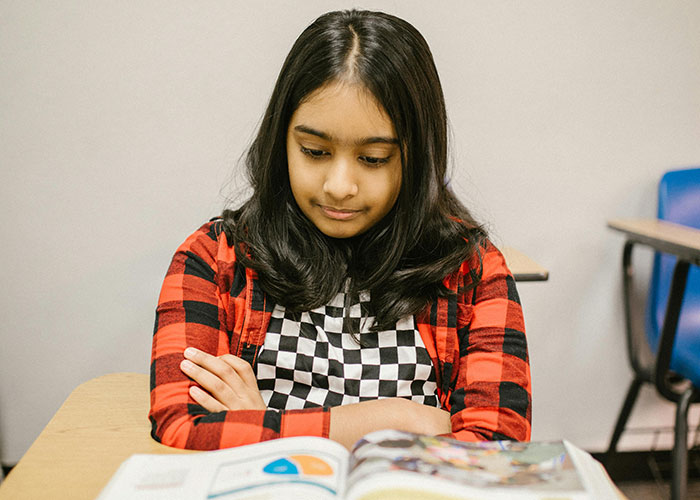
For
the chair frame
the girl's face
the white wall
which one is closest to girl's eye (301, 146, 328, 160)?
the girl's face

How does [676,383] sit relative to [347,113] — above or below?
below

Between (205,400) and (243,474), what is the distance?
266mm

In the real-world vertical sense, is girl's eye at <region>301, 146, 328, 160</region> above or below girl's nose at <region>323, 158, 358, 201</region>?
above

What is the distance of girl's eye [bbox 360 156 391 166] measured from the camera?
30.6 inches

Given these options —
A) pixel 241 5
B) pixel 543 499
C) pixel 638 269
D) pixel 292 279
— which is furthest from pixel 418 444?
pixel 638 269

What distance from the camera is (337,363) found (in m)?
0.82

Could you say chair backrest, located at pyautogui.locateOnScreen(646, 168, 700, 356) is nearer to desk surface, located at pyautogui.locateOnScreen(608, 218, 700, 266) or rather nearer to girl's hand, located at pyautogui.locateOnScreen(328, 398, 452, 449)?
desk surface, located at pyautogui.locateOnScreen(608, 218, 700, 266)

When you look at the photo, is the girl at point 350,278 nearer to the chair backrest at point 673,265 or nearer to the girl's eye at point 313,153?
the girl's eye at point 313,153

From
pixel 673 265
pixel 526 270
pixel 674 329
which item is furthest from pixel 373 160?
pixel 673 265

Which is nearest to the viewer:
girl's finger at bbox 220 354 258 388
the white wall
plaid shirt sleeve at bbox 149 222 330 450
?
plaid shirt sleeve at bbox 149 222 330 450

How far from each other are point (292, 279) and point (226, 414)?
0.84 feet

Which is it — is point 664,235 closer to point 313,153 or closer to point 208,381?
point 313,153

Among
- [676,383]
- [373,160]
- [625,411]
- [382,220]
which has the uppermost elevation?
[373,160]

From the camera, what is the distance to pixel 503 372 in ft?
2.56
